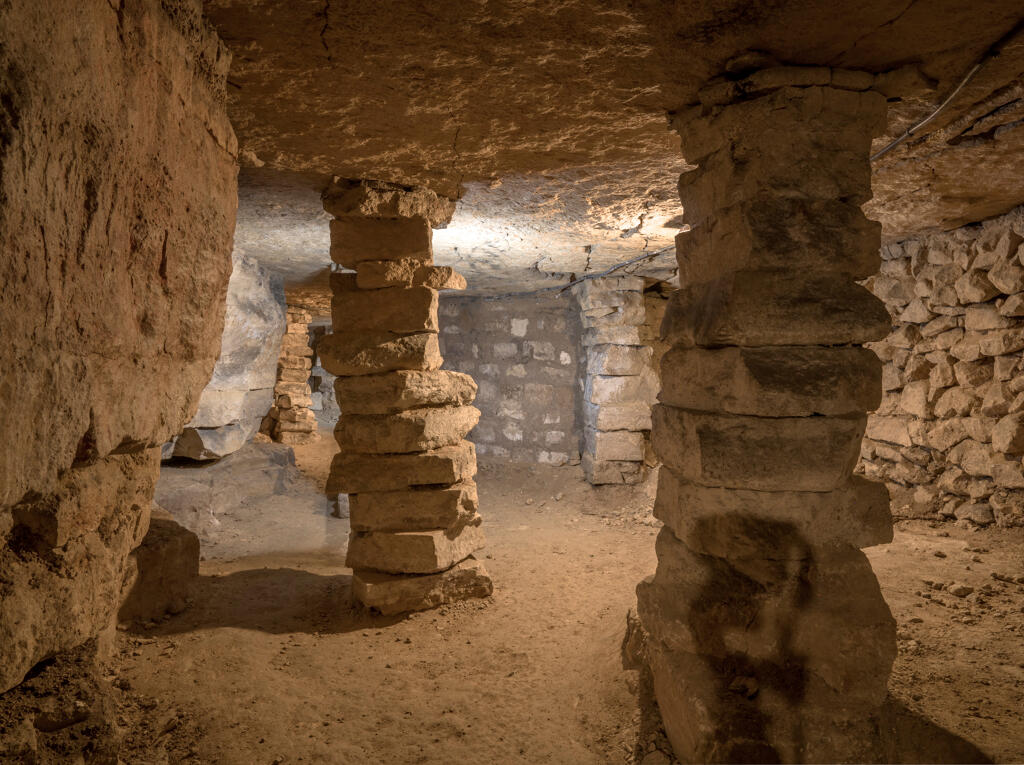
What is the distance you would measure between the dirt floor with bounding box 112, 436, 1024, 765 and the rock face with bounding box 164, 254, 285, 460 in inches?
77.3

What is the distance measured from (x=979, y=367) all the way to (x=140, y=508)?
5.18 metres

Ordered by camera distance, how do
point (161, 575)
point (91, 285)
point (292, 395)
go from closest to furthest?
point (91, 285) → point (161, 575) → point (292, 395)

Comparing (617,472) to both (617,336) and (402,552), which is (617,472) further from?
(402,552)

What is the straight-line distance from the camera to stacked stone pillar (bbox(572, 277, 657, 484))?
6.28m

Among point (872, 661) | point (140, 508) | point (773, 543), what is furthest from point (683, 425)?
point (140, 508)

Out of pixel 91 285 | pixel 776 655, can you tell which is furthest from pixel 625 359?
pixel 91 285

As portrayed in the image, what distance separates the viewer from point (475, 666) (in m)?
2.76

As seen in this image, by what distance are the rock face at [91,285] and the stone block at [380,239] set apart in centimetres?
150

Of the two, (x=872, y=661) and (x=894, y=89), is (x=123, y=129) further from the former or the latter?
(x=872, y=661)

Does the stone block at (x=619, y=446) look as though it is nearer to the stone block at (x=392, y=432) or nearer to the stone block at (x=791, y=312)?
the stone block at (x=392, y=432)

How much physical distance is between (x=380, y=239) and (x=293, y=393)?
5.43m

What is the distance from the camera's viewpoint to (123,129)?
1.29m

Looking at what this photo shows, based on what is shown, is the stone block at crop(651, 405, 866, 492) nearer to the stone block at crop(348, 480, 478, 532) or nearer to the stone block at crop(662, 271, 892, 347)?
the stone block at crop(662, 271, 892, 347)

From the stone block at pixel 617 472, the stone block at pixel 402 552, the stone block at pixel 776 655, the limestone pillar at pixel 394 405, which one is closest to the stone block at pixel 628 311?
the stone block at pixel 617 472
